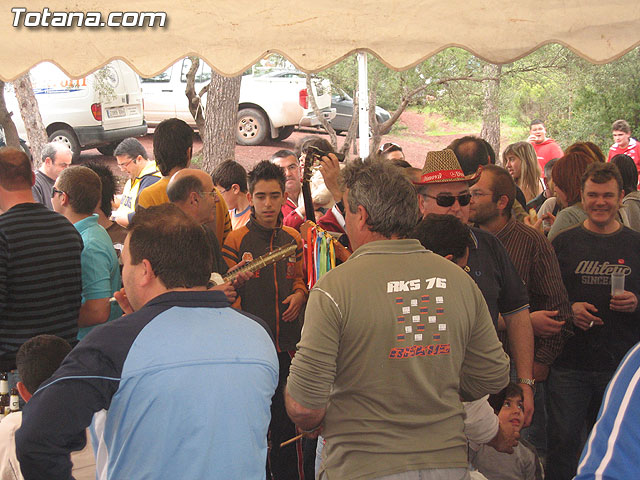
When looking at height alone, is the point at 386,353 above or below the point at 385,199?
below

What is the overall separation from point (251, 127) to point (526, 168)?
5.82 m

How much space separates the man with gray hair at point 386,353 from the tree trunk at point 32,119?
7.72 metres

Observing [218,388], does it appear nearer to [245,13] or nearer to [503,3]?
[245,13]

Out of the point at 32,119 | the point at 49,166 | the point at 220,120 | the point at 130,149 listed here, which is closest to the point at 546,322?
the point at 130,149

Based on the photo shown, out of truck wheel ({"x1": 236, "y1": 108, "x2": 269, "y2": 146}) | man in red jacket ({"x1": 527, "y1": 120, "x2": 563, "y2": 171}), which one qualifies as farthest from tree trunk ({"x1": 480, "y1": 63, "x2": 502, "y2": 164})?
truck wheel ({"x1": 236, "y1": 108, "x2": 269, "y2": 146})

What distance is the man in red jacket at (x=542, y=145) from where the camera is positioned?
28.6 feet

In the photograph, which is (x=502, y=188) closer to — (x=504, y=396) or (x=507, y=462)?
(x=504, y=396)

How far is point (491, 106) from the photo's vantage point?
10.3 m

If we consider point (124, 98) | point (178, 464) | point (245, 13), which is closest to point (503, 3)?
point (245, 13)

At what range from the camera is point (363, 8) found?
13.7 feet

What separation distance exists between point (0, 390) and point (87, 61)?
2.05m

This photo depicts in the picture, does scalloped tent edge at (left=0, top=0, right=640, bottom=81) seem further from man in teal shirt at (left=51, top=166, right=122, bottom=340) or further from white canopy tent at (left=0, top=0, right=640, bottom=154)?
man in teal shirt at (left=51, top=166, right=122, bottom=340)

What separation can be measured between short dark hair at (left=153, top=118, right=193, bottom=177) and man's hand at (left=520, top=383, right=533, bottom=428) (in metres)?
2.29

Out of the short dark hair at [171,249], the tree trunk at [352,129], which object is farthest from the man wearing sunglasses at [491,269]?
the tree trunk at [352,129]
